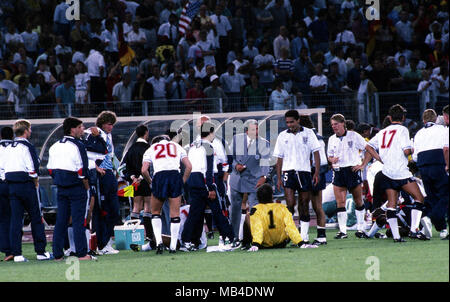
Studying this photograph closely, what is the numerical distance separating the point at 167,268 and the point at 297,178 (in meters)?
3.23

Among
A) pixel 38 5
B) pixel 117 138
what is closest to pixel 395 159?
pixel 117 138

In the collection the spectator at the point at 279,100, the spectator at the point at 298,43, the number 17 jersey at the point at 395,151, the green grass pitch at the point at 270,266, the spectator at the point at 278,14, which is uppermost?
the spectator at the point at 278,14

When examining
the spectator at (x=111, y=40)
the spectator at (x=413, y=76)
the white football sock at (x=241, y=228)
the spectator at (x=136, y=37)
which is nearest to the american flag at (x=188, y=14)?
the spectator at (x=136, y=37)

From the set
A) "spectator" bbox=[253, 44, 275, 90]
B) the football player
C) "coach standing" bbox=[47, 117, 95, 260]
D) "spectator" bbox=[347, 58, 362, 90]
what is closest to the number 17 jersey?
the football player

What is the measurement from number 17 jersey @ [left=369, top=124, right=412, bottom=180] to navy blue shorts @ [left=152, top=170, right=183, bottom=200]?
322 cm

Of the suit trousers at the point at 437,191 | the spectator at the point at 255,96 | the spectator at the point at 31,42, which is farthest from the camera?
the spectator at the point at 31,42

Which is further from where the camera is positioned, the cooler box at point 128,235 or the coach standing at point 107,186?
the cooler box at point 128,235

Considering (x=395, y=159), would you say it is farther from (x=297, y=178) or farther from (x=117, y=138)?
(x=117, y=138)

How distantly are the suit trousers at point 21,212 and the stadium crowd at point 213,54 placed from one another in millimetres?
6452

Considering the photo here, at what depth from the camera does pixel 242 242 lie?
14.3 m

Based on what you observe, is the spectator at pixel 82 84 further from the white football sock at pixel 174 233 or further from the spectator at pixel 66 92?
the white football sock at pixel 174 233

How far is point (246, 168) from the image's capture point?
49.1ft

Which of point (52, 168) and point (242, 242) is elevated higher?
point (52, 168)

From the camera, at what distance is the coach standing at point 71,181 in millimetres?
13180
